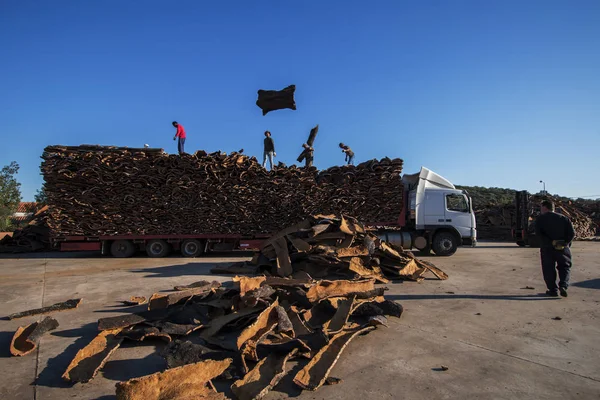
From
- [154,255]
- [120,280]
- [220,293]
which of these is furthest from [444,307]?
[154,255]

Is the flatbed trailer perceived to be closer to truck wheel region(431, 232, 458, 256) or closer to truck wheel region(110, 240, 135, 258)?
truck wheel region(110, 240, 135, 258)

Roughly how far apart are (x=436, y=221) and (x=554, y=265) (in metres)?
7.41

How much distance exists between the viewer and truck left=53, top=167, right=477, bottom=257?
45.8 feet

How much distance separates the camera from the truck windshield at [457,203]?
14.5 meters

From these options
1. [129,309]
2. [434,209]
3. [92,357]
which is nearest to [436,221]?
[434,209]

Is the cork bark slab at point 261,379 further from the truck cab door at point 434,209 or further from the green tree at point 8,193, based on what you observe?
the green tree at point 8,193

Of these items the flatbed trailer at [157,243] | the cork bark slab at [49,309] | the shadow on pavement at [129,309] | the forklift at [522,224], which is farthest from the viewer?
the forklift at [522,224]

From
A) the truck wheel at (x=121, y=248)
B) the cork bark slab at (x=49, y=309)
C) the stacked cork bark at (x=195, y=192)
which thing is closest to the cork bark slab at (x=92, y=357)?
the cork bark slab at (x=49, y=309)

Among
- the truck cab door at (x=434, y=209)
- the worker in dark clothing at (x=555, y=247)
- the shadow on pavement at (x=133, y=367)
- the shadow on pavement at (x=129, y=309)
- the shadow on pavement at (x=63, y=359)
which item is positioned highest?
the truck cab door at (x=434, y=209)

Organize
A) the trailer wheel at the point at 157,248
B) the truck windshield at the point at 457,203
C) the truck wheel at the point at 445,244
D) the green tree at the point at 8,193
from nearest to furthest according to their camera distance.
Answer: the trailer wheel at the point at 157,248 < the truck wheel at the point at 445,244 < the truck windshield at the point at 457,203 < the green tree at the point at 8,193

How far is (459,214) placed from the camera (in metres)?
14.4

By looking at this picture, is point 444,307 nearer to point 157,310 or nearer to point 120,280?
point 157,310

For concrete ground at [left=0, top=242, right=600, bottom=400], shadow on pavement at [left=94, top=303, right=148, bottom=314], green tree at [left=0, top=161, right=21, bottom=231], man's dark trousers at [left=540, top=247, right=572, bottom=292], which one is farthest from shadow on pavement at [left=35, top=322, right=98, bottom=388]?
green tree at [left=0, top=161, right=21, bottom=231]

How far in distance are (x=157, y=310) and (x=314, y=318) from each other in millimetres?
2255
